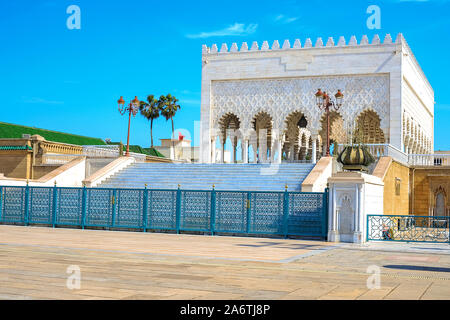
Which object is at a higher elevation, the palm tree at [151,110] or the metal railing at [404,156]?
the palm tree at [151,110]

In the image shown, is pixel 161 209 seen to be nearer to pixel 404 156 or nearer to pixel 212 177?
pixel 212 177

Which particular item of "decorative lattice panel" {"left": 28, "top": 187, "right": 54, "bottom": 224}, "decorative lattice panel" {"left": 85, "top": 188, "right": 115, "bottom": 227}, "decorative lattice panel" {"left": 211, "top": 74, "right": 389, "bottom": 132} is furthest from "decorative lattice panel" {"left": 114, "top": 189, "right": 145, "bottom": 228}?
"decorative lattice panel" {"left": 211, "top": 74, "right": 389, "bottom": 132}

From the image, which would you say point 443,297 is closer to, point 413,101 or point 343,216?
point 343,216

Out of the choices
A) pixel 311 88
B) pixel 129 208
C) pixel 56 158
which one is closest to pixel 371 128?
pixel 311 88

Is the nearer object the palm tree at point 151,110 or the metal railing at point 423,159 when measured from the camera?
the metal railing at point 423,159

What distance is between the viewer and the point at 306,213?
1476cm

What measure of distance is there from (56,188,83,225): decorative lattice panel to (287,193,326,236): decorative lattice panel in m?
6.76

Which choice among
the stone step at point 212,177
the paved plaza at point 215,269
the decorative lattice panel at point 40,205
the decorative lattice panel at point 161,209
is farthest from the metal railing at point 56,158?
the paved plaza at point 215,269

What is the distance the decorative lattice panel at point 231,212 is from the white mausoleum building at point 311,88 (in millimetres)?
15060

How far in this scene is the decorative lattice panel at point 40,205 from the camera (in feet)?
57.8

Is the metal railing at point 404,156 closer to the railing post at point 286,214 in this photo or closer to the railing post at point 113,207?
the railing post at point 286,214

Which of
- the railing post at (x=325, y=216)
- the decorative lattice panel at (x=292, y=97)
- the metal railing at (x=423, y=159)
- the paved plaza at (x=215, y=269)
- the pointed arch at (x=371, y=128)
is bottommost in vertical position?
the paved plaza at (x=215, y=269)

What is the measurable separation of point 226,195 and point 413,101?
75.9 feet

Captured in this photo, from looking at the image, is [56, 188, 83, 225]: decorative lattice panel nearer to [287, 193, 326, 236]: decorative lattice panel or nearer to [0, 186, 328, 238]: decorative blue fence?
[0, 186, 328, 238]: decorative blue fence
